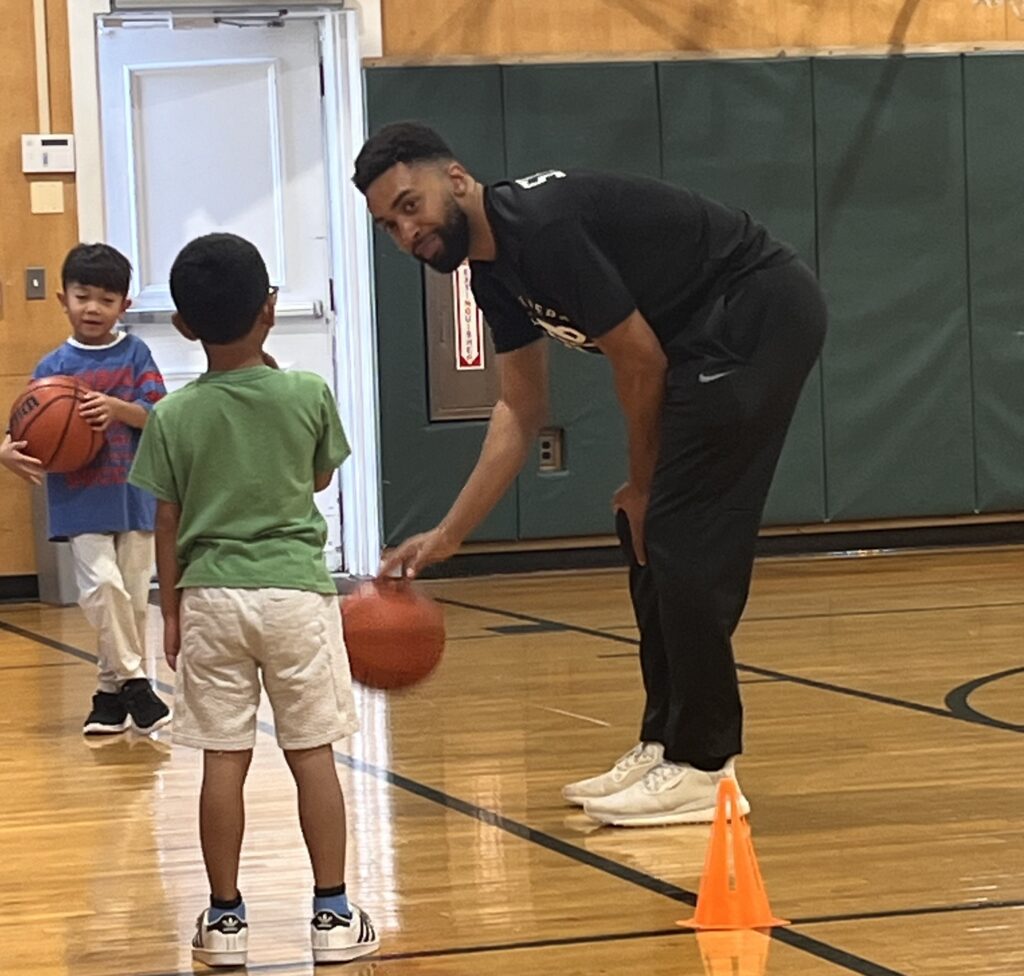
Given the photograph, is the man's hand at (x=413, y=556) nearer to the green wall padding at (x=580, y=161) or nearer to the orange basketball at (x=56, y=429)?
the orange basketball at (x=56, y=429)

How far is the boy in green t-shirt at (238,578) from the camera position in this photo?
291 cm

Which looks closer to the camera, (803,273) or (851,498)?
(803,273)

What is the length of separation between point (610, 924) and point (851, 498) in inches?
252

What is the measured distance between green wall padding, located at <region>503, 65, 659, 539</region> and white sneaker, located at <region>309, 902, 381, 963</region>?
237 inches

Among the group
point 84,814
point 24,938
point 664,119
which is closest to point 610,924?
point 24,938

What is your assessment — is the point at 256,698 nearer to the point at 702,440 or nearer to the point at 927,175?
the point at 702,440

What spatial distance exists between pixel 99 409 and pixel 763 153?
4.85 meters

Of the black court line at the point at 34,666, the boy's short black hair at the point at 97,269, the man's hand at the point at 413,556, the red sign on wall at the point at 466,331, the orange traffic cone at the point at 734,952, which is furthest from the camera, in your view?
the red sign on wall at the point at 466,331

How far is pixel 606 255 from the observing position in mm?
3617

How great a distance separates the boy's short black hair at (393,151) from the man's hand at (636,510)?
73cm

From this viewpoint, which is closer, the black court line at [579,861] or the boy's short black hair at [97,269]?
the black court line at [579,861]

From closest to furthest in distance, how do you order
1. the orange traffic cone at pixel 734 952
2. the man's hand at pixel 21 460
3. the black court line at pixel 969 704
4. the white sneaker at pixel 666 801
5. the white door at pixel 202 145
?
the orange traffic cone at pixel 734 952, the white sneaker at pixel 666 801, the black court line at pixel 969 704, the man's hand at pixel 21 460, the white door at pixel 202 145

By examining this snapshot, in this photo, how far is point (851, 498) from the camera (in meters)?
9.22

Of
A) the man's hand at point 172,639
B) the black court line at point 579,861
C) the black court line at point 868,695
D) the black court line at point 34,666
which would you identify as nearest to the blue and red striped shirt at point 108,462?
the black court line at point 579,861
